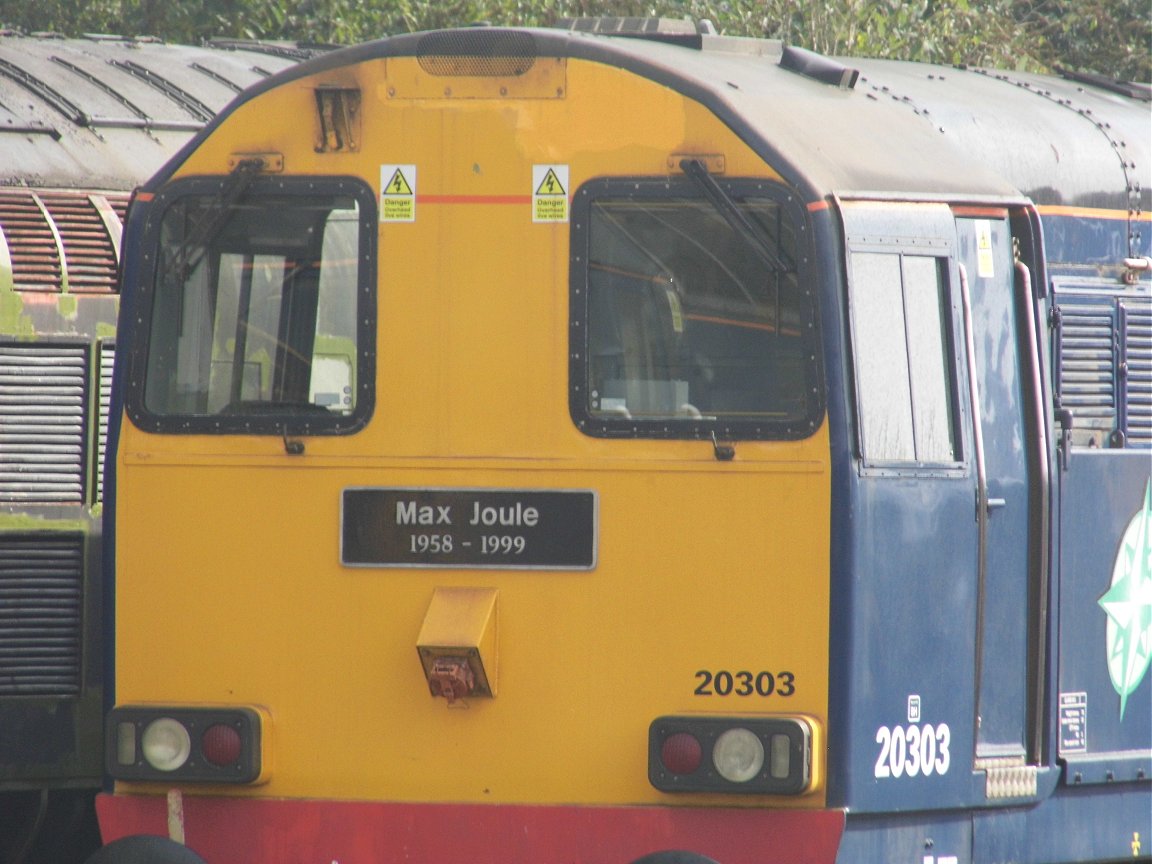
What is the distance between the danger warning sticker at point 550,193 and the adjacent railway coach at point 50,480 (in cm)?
233

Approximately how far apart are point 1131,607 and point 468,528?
228cm

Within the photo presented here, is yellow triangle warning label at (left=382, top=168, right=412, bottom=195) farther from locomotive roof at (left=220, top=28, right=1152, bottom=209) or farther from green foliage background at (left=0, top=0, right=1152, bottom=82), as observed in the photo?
green foliage background at (left=0, top=0, right=1152, bottom=82)

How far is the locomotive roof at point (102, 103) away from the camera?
7.85 metres

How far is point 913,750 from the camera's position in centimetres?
574

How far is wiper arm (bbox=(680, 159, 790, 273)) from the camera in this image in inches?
222

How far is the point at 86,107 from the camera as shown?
819 centimetres

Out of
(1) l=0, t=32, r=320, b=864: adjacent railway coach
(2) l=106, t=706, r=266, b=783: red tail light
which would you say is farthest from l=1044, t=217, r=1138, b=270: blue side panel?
(1) l=0, t=32, r=320, b=864: adjacent railway coach

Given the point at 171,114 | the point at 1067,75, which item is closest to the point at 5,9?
the point at 171,114

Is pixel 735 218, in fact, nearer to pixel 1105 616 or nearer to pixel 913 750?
pixel 913 750

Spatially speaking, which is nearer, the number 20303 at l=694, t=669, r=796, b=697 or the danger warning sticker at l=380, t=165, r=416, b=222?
the number 20303 at l=694, t=669, r=796, b=697

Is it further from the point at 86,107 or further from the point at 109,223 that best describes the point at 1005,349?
the point at 86,107

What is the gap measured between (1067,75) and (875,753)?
11.4 ft

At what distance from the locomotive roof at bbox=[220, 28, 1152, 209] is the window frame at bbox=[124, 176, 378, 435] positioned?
13.5 inches

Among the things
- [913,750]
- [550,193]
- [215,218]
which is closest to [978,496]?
[913,750]
